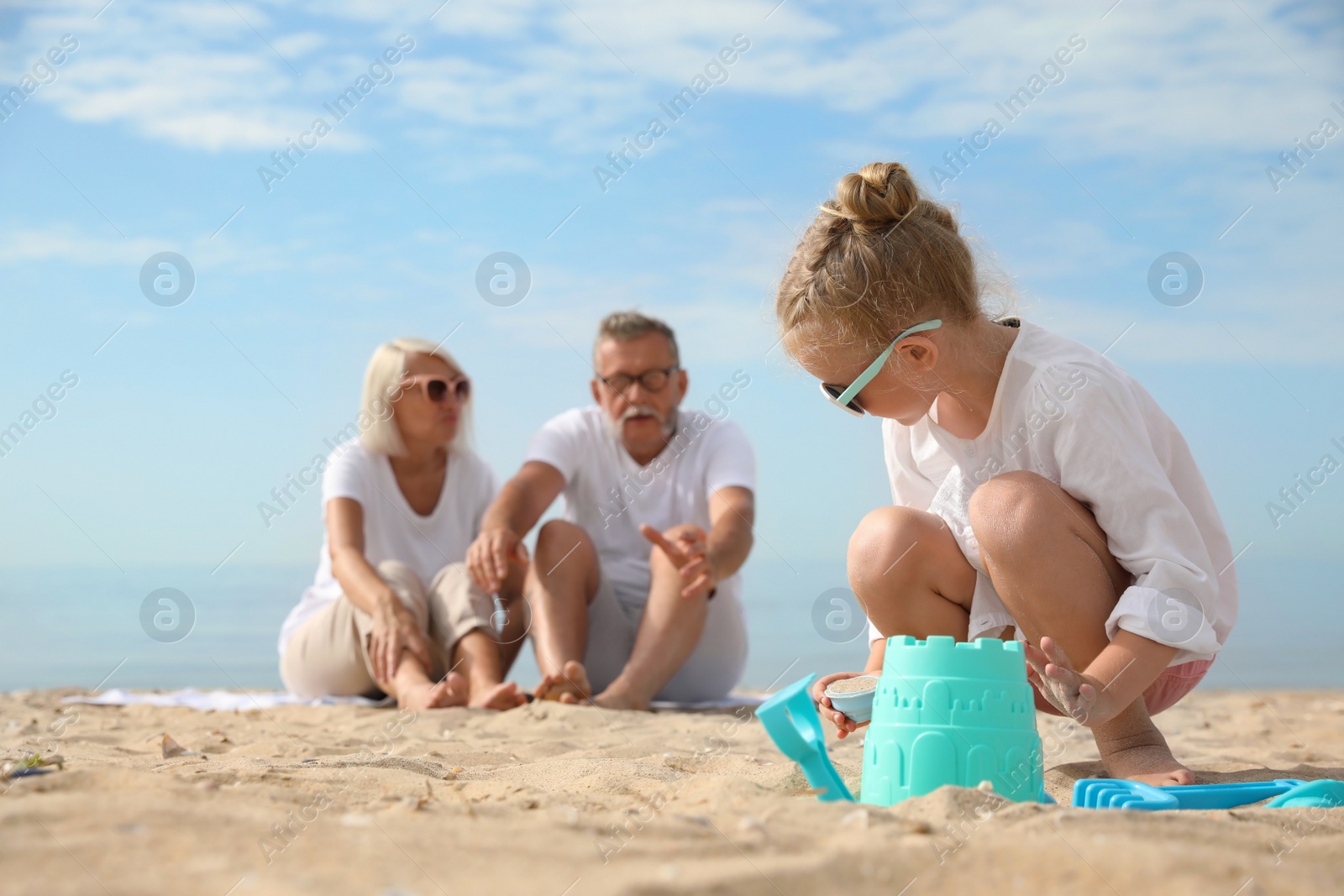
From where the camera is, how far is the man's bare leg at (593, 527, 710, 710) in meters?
4.02

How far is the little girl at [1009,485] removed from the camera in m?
2.11

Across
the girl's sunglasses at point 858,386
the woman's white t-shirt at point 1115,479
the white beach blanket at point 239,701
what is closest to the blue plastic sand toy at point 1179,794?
the woman's white t-shirt at point 1115,479

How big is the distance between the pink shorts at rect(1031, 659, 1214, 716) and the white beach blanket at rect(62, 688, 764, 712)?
2103mm

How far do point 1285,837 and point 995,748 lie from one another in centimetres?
41

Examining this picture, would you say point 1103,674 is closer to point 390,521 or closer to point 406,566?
point 406,566

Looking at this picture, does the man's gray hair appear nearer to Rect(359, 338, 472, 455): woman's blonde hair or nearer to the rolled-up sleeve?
Rect(359, 338, 472, 455): woman's blonde hair

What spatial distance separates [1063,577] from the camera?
2127 mm

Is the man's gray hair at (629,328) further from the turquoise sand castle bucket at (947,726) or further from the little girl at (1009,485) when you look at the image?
the turquoise sand castle bucket at (947,726)

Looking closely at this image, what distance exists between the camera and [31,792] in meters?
1.54

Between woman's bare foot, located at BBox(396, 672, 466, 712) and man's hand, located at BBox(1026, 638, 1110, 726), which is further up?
man's hand, located at BBox(1026, 638, 1110, 726)

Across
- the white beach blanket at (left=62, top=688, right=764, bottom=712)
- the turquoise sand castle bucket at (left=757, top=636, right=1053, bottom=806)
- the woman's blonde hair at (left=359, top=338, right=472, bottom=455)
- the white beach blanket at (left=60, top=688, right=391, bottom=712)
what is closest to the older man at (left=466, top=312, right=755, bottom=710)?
the white beach blanket at (left=62, top=688, right=764, bottom=712)

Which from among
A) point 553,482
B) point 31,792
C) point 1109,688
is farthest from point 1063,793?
point 553,482

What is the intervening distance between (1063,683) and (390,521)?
3.54 meters

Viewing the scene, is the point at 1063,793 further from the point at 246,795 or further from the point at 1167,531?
the point at 246,795
